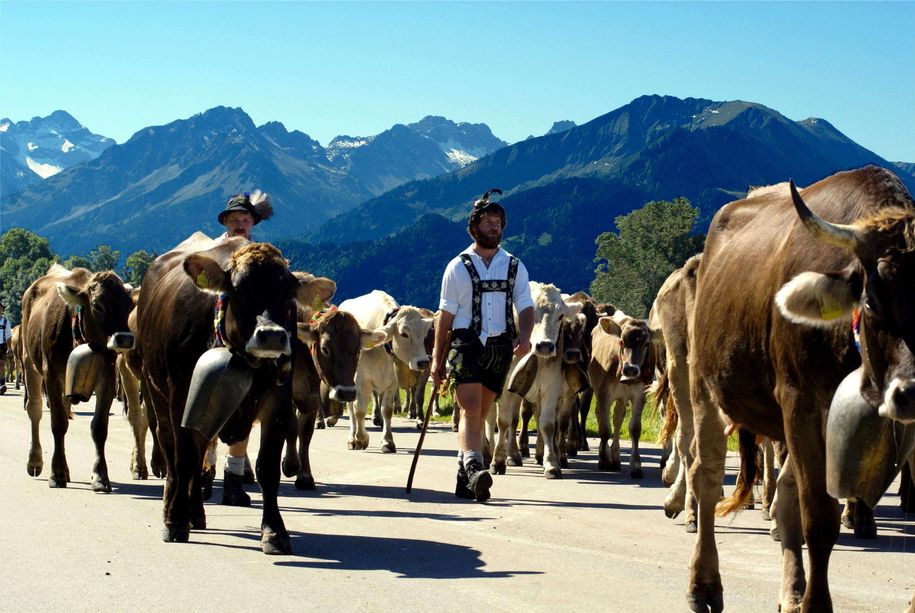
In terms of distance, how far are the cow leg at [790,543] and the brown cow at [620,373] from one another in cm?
767

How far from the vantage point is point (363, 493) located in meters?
12.2

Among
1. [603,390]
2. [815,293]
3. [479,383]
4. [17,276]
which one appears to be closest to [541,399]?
[603,390]

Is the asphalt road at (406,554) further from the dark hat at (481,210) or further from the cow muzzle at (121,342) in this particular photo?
the dark hat at (481,210)

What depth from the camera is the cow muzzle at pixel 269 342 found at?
7.82 m

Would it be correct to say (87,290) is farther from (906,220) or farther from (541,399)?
(906,220)

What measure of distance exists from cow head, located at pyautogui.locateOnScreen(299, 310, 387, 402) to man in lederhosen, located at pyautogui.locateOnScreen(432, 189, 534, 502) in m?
3.87

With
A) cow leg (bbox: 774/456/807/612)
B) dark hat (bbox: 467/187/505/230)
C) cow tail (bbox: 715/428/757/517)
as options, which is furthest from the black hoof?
cow leg (bbox: 774/456/807/612)

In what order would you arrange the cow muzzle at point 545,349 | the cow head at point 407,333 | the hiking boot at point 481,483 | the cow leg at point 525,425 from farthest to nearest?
the cow head at point 407,333 < the cow leg at point 525,425 < the cow muzzle at point 545,349 < the hiking boot at point 481,483

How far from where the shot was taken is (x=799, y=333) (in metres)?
5.50

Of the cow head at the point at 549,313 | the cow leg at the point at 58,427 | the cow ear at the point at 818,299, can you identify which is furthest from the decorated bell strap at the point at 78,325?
the cow ear at the point at 818,299

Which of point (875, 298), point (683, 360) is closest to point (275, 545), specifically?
point (683, 360)

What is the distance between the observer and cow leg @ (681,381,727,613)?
6609 mm

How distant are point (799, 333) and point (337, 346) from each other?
958cm

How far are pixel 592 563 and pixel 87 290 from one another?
276 inches
